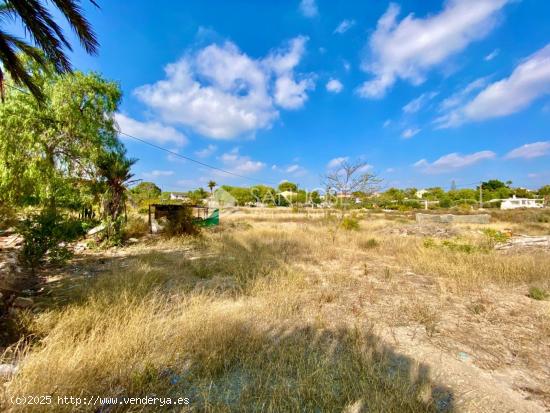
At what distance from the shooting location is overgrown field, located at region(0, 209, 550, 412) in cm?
216

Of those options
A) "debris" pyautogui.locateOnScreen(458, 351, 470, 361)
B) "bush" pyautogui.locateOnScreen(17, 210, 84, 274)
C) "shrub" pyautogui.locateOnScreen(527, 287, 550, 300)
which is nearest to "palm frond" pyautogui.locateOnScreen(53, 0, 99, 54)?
"bush" pyautogui.locateOnScreen(17, 210, 84, 274)

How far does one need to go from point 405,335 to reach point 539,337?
1816 millimetres

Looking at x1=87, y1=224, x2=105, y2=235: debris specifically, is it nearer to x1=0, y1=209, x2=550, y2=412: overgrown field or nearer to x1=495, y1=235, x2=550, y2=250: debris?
x1=0, y1=209, x2=550, y2=412: overgrown field

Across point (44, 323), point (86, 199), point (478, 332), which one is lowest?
point (478, 332)

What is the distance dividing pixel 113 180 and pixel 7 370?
32.4 feet

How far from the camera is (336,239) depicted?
1117cm

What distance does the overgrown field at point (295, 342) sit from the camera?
2160 millimetres

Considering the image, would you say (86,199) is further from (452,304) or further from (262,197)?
(262,197)

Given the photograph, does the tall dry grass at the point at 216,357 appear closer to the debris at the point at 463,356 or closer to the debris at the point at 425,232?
the debris at the point at 463,356

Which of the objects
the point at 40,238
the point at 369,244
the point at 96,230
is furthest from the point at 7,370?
the point at 369,244

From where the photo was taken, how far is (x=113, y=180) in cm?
1046

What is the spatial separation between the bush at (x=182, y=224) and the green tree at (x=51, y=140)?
3.73 meters

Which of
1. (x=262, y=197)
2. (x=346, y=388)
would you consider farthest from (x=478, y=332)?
(x=262, y=197)

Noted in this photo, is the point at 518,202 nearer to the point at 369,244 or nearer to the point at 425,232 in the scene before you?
the point at 425,232
